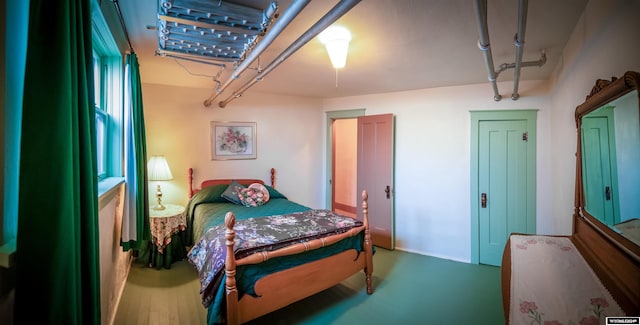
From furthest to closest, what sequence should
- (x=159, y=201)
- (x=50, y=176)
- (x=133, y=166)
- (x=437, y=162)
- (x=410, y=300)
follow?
(x=437, y=162), (x=159, y=201), (x=410, y=300), (x=133, y=166), (x=50, y=176)

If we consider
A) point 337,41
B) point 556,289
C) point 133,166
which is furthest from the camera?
point 133,166

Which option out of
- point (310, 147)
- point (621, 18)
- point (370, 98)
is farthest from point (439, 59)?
point (310, 147)

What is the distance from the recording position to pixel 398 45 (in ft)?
7.50

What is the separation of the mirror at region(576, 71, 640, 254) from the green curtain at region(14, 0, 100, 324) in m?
1.92

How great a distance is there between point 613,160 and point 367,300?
2137 mm

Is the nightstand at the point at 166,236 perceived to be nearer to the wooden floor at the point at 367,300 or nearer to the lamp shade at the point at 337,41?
the wooden floor at the point at 367,300

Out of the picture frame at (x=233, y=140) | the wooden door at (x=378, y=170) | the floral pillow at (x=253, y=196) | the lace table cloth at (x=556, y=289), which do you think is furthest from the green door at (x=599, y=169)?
the picture frame at (x=233, y=140)

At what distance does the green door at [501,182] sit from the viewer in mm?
3379

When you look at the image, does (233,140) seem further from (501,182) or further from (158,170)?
(501,182)

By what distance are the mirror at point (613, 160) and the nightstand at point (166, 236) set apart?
12.1 feet

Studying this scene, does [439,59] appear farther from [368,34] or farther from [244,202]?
[244,202]

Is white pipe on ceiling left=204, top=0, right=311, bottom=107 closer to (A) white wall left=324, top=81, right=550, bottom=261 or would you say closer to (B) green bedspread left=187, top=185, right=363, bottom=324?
(B) green bedspread left=187, top=185, right=363, bottom=324

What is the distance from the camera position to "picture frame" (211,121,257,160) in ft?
13.6

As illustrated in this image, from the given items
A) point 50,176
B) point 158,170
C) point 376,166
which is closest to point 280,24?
point 50,176
